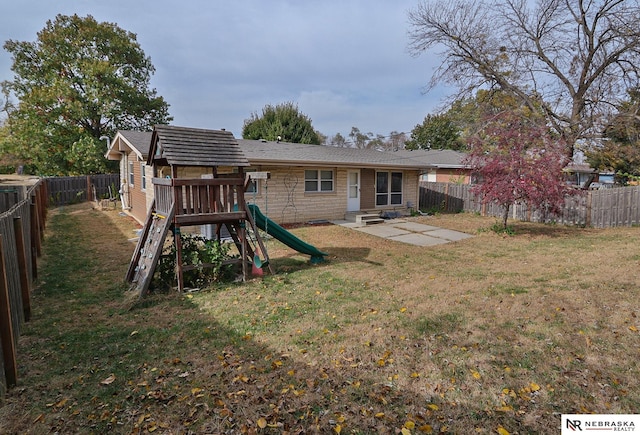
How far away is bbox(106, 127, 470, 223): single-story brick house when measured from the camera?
494 inches

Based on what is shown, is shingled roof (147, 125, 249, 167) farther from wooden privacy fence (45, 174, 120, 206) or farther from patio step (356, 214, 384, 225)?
wooden privacy fence (45, 174, 120, 206)

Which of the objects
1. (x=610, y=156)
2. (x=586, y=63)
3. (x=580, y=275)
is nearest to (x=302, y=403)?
(x=580, y=275)

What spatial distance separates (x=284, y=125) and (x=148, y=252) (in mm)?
26679

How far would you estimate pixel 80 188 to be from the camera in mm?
21281

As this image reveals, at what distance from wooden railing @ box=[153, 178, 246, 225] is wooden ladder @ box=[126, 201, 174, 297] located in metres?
0.18

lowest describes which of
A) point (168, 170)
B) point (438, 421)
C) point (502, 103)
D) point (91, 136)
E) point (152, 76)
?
point (438, 421)

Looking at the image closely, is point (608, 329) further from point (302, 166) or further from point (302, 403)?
point (302, 166)

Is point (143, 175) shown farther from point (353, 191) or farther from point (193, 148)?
point (353, 191)

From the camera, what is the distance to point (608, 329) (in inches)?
164

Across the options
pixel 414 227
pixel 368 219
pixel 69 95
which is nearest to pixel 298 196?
pixel 368 219

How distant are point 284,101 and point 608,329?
3166 centimetres

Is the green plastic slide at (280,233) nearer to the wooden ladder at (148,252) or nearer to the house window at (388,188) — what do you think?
the wooden ladder at (148,252)

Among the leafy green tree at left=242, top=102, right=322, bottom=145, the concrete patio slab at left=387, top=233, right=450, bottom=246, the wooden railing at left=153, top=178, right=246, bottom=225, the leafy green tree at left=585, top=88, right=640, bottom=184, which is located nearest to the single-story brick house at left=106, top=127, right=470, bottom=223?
the concrete patio slab at left=387, top=233, right=450, bottom=246

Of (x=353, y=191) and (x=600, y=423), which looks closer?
(x=600, y=423)
